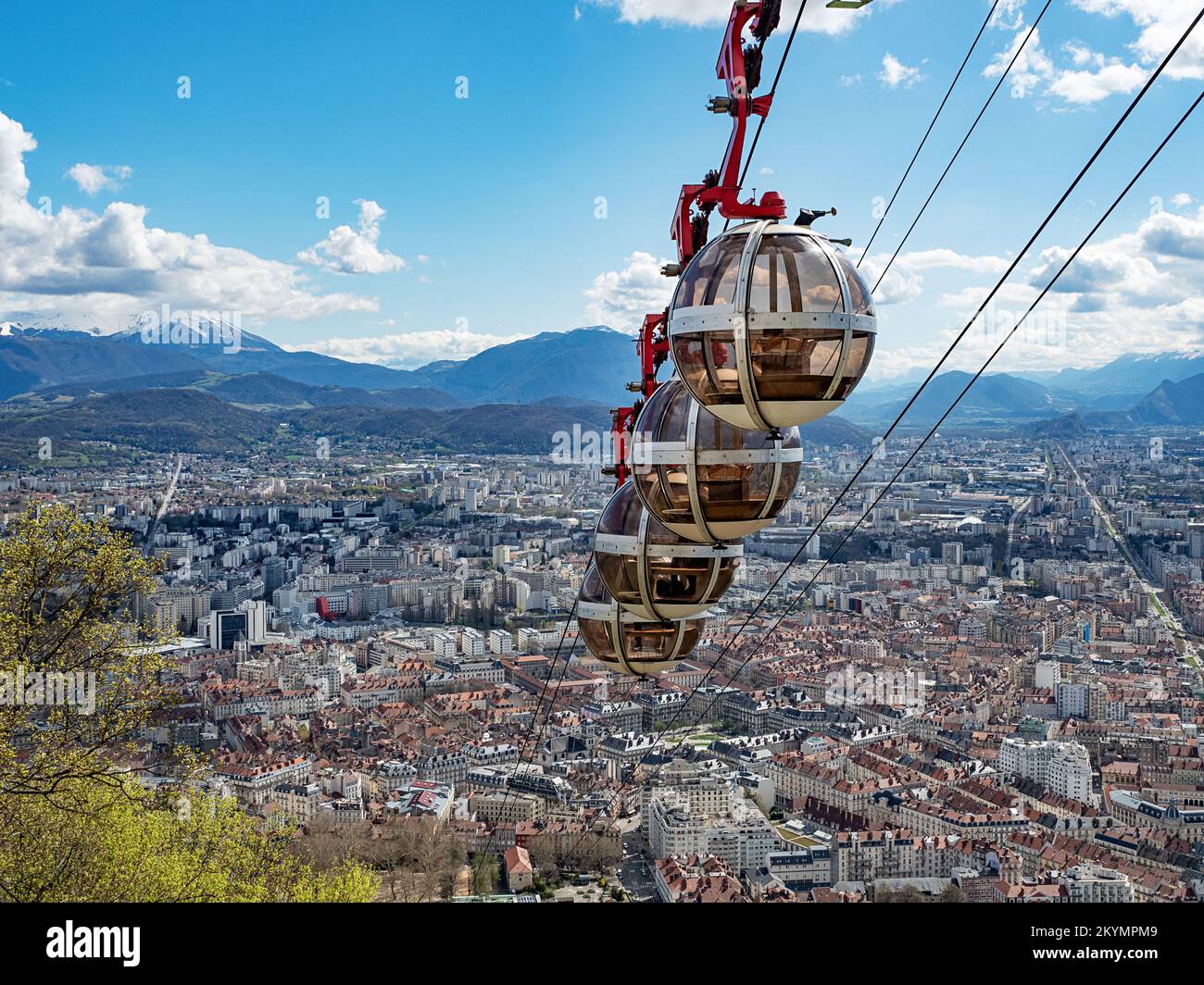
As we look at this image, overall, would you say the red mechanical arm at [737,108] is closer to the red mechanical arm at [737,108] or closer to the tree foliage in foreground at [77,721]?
the red mechanical arm at [737,108]

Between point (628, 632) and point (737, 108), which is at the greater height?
point (737, 108)

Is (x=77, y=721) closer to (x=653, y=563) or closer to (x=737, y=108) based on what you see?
(x=653, y=563)

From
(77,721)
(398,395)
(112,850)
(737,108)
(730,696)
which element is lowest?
(730,696)

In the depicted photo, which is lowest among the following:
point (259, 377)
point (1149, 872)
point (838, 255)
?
point (1149, 872)

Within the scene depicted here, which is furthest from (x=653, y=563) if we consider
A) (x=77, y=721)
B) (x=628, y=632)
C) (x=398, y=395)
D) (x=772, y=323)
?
(x=398, y=395)
